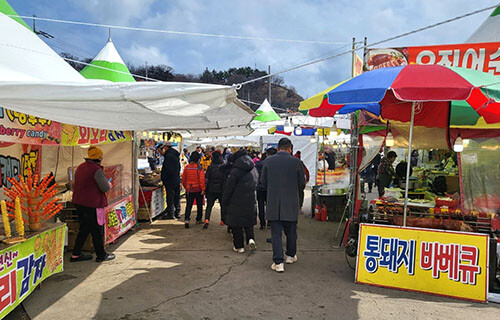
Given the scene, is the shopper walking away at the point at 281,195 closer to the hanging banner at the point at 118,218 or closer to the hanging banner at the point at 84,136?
the hanging banner at the point at 118,218

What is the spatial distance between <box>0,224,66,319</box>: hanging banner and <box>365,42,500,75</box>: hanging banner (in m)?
5.32

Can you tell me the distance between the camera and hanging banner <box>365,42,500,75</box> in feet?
17.6

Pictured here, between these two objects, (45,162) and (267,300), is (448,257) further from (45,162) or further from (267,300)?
(45,162)

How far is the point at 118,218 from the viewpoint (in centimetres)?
622

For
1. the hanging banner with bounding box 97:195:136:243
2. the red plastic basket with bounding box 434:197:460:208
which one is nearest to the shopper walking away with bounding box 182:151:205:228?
the hanging banner with bounding box 97:195:136:243

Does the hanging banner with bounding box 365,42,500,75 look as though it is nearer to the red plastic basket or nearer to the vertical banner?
the red plastic basket

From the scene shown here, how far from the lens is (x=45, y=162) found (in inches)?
264

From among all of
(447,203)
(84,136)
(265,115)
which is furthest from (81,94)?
(265,115)

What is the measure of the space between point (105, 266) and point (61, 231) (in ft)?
2.81

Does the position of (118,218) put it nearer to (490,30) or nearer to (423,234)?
(423,234)

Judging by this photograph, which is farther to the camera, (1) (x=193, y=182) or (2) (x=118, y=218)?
(1) (x=193, y=182)

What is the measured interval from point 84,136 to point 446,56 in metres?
5.94

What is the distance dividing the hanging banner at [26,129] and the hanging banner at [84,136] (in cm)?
16

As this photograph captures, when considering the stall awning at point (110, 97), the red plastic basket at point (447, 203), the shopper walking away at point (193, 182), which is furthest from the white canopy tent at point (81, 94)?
the red plastic basket at point (447, 203)
